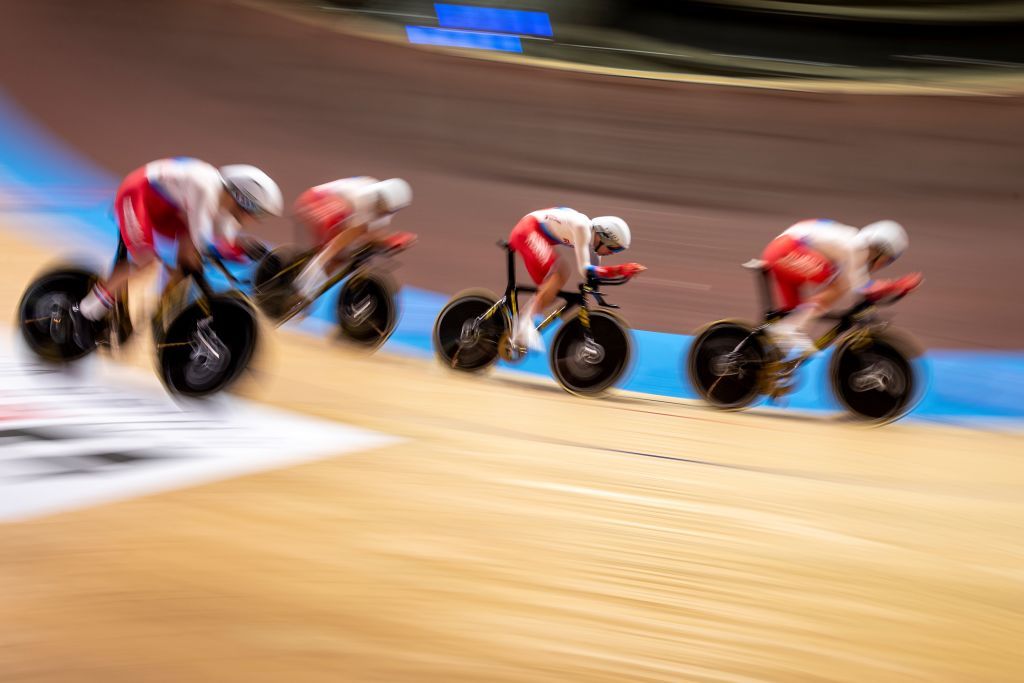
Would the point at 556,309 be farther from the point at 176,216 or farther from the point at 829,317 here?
the point at 176,216

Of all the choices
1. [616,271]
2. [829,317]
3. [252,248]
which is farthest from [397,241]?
[829,317]

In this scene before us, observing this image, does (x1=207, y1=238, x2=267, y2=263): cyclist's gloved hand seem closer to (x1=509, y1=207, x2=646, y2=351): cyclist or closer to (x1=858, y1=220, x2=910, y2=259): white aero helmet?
(x1=509, y1=207, x2=646, y2=351): cyclist

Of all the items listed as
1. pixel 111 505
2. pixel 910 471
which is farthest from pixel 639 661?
pixel 910 471

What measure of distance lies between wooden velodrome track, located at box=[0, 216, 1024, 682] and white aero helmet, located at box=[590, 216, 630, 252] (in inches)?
57.2

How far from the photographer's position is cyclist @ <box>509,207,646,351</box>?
406 cm

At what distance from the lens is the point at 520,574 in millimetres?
1670

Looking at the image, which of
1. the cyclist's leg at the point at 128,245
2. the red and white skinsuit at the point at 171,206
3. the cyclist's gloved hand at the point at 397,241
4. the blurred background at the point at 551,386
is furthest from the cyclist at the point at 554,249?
the cyclist's leg at the point at 128,245

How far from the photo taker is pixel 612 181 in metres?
7.68

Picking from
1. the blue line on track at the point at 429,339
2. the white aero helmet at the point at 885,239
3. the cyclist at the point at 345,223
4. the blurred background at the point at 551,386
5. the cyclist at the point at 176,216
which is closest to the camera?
the blurred background at the point at 551,386

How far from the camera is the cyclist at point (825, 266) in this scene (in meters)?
4.06

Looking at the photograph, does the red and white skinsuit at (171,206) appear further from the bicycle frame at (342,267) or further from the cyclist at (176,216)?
the bicycle frame at (342,267)

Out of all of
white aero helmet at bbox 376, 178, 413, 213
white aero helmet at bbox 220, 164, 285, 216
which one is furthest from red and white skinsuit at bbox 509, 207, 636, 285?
white aero helmet at bbox 220, 164, 285, 216

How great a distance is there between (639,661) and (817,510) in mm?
1149

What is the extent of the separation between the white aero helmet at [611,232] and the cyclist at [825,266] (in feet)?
2.23
